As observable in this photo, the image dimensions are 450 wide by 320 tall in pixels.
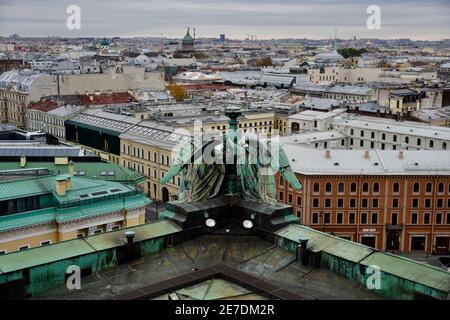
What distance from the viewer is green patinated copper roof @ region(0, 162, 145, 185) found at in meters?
29.2

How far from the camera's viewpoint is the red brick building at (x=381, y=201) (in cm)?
3606

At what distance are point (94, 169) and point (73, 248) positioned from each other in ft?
75.8

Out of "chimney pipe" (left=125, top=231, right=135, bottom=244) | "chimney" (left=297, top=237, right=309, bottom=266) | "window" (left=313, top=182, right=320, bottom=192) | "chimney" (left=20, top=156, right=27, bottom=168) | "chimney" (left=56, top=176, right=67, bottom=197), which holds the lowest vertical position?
"window" (left=313, top=182, right=320, bottom=192)

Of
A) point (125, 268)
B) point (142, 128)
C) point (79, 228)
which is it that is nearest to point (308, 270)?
point (125, 268)

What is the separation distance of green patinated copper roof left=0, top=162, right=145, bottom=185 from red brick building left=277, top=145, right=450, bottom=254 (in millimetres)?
10422

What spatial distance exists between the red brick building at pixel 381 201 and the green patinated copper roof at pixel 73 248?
27.9 meters

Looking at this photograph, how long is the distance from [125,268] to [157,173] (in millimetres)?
39662

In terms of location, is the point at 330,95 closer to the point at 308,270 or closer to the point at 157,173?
the point at 157,173

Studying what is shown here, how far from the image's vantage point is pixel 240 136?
9492mm

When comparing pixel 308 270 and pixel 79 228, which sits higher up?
pixel 308 270

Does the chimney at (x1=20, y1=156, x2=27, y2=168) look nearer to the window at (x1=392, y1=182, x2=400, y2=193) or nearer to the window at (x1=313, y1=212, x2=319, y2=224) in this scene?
the window at (x1=313, y1=212, x2=319, y2=224)

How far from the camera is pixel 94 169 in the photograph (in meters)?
30.8

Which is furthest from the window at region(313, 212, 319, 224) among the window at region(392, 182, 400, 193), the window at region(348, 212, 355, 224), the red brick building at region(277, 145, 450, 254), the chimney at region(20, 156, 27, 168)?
the chimney at region(20, 156, 27, 168)
